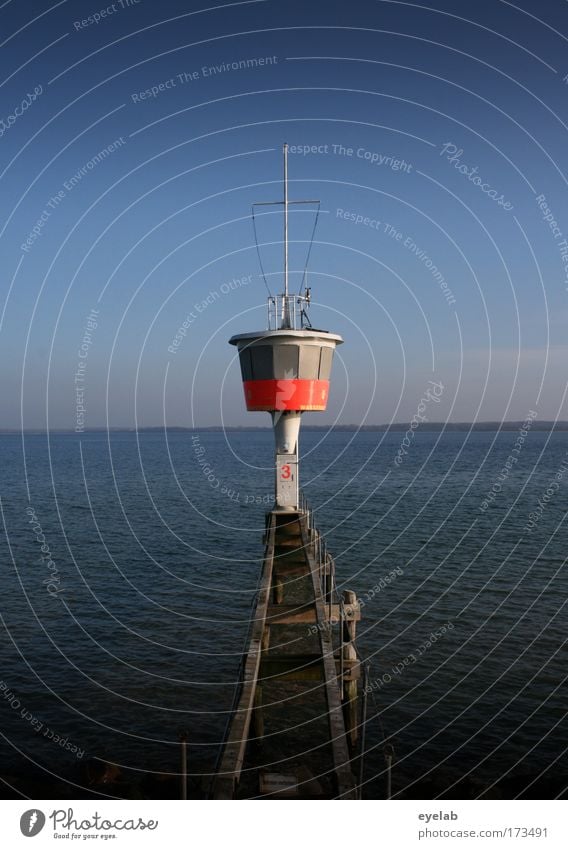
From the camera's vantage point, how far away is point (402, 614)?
37688 mm

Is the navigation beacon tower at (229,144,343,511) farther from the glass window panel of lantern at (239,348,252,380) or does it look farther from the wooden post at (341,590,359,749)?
the wooden post at (341,590,359,749)

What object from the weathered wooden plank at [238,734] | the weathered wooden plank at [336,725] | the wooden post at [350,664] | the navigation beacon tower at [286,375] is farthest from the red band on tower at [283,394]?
the weathered wooden plank at [238,734]

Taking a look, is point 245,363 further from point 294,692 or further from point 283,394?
point 294,692

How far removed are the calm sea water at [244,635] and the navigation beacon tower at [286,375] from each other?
905 cm

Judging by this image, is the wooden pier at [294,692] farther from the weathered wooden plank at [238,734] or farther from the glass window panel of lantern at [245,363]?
the glass window panel of lantern at [245,363]

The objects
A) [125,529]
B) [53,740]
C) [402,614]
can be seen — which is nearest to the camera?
[53,740]

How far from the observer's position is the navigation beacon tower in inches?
1169

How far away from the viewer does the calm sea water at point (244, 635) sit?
23.8 m

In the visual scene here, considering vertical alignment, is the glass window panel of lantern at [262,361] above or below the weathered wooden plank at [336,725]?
above

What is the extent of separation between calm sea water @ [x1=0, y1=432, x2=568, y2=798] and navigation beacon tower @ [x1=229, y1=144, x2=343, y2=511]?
9.05m

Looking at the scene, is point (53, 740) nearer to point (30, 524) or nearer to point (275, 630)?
point (275, 630)

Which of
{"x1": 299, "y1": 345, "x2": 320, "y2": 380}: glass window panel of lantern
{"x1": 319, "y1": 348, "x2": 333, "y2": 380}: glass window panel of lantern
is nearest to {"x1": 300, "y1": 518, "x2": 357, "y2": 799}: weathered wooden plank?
{"x1": 299, "y1": 345, "x2": 320, "y2": 380}: glass window panel of lantern

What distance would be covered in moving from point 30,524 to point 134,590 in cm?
2942

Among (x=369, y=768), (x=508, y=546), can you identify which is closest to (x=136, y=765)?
(x=369, y=768)
